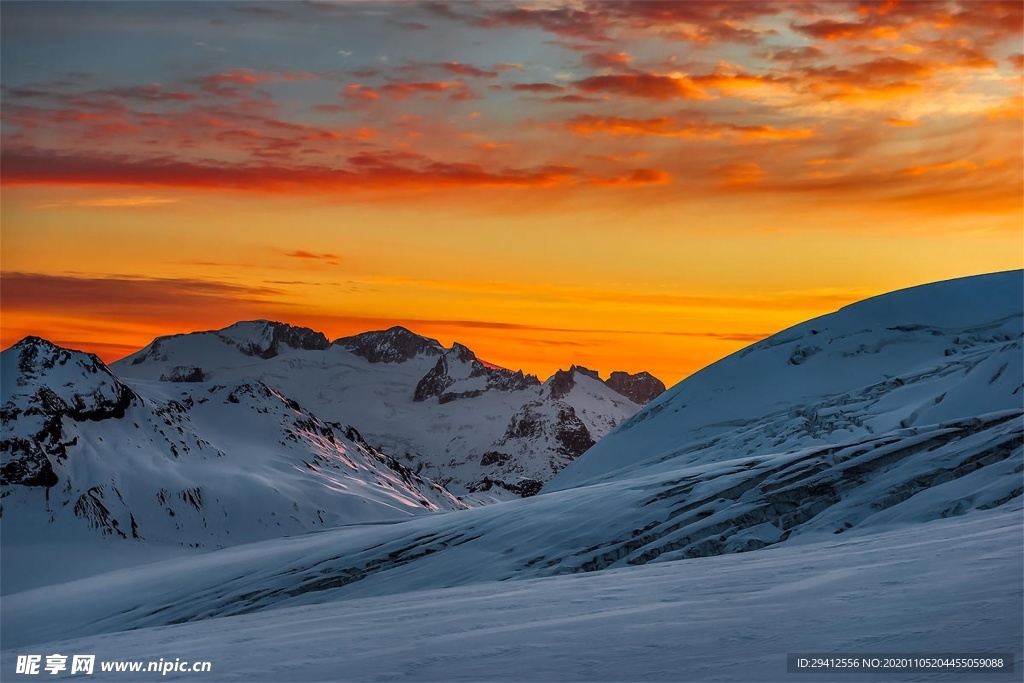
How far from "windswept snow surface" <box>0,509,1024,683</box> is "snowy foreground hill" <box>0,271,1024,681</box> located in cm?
8

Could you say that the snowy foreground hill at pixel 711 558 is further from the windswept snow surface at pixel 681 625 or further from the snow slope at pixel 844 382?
the snow slope at pixel 844 382

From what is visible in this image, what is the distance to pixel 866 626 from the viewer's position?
52.6 feet

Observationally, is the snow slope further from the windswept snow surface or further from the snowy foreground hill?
the windswept snow surface

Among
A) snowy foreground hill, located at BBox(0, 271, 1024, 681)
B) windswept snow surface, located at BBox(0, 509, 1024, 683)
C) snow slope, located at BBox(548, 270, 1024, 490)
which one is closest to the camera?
windswept snow surface, located at BBox(0, 509, 1024, 683)

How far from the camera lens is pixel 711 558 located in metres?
30.2

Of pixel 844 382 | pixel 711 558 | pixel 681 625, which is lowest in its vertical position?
pixel 711 558

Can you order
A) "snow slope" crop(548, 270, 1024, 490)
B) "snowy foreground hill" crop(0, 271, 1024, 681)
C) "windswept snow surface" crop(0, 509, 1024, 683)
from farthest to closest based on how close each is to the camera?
"snow slope" crop(548, 270, 1024, 490), "snowy foreground hill" crop(0, 271, 1024, 681), "windswept snow surface" crop(0, 509, 1024, 683)

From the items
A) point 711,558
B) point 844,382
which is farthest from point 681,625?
point 844,382

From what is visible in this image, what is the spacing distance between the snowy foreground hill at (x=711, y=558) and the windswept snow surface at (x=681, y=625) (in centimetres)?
8

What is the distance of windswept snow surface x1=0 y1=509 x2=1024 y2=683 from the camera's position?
1514 cm

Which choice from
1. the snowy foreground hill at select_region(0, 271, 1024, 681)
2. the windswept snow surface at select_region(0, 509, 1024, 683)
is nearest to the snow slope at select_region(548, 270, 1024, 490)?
the snowy foreground hill at select_region(0, 271, 1024, 681)

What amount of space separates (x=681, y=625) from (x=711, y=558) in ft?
41.9

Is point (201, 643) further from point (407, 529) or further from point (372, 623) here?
point (407, 529)

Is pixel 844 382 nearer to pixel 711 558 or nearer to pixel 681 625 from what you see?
pixel 711 558
